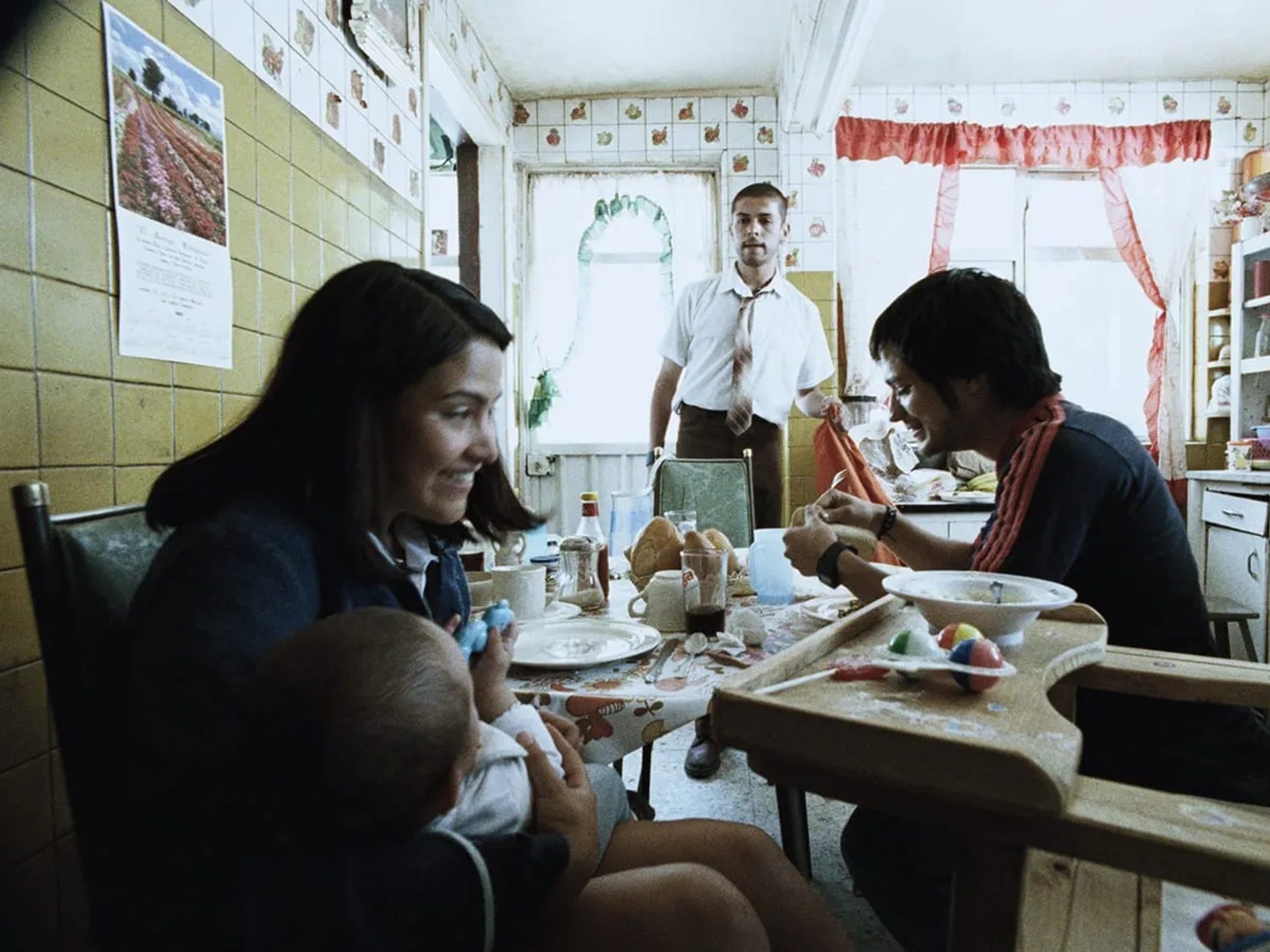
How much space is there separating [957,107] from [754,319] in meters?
1.97

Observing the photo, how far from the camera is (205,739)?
651mm

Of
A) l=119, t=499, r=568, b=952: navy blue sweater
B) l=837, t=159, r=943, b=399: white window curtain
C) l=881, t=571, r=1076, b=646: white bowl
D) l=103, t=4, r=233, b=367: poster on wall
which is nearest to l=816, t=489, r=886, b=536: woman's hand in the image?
l=881, t=571, r=1076, b=646: white bowl

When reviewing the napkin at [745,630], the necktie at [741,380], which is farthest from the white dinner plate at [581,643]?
the necktie at [741,380]

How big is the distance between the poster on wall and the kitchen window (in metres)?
3.89

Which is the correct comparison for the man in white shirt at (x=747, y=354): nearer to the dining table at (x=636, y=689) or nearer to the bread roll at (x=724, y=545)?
the bread roll at (x=724, y=545)

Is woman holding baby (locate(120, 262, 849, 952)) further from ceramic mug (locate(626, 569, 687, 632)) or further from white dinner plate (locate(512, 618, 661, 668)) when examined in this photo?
ceramic mug (locate(626, 569, 687, 632))

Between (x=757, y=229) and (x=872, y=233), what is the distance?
1155 mm

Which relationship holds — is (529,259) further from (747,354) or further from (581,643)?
(581,643)

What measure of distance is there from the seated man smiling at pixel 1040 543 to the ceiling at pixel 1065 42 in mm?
2826

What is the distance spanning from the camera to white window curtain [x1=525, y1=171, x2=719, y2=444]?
4602 millimetres

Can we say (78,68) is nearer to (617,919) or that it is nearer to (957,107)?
(617,919)

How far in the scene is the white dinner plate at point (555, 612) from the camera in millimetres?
1360

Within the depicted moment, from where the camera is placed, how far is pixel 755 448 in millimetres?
3689

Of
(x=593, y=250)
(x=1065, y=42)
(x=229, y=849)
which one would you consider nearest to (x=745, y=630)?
(x=229, y=849)
